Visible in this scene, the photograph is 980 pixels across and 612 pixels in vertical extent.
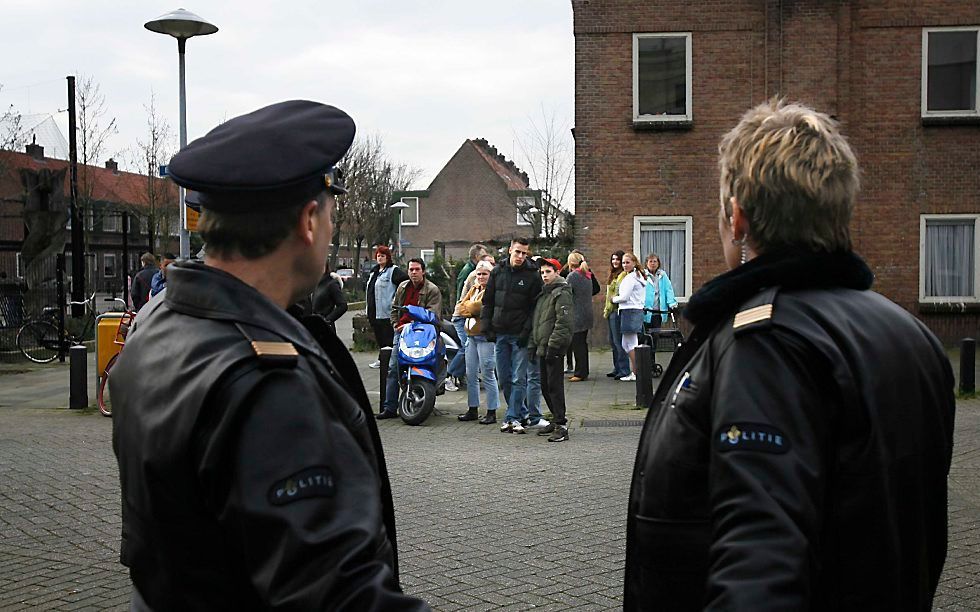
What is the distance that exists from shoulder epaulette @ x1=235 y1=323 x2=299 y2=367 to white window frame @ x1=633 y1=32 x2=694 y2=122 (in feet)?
64.4

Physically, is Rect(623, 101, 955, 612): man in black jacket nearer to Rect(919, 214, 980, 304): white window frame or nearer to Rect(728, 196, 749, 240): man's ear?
Rect(728, 196, 749, 240): man's ear

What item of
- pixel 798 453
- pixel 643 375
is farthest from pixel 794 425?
pixel 643 375

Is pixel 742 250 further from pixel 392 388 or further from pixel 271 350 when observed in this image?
pixel 392 388

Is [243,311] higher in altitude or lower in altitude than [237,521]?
higher

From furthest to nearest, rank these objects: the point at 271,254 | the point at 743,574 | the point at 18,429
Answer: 1. the point at 18,429
2. the point at 271,254
3. the point at 743,574

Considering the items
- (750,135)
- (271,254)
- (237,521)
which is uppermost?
(750,135)

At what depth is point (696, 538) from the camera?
208 cm

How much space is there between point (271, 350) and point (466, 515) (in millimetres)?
5549

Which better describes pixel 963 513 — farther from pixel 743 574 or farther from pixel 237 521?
pixel 237 521

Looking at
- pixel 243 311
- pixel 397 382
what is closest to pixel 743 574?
pixel 243 311

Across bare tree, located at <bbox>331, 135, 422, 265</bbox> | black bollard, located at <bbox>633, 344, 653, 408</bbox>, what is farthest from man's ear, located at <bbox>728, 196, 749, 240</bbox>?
bare tree, located at <bbox>331, 135, 422, 265</bbox>

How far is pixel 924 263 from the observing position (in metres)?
20.6

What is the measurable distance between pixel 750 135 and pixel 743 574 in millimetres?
905

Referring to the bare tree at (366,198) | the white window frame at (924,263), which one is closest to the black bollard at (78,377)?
the white window frame at (924,263)
